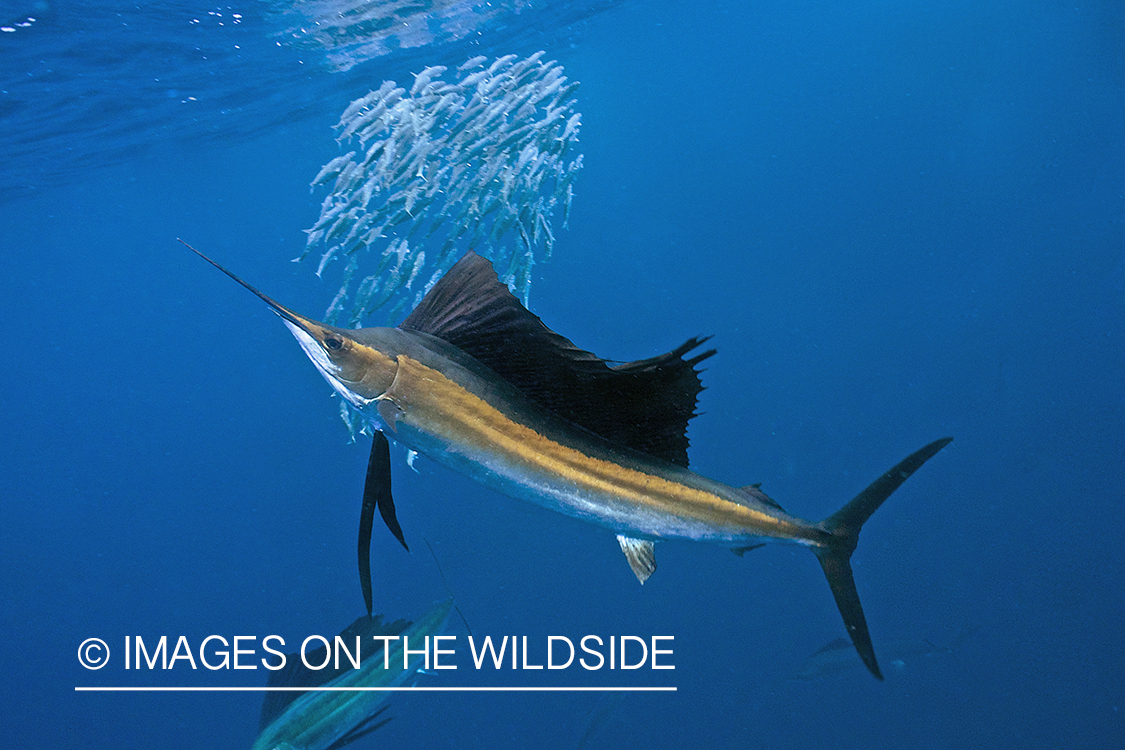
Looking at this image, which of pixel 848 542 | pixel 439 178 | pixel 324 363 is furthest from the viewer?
pixel 439 178

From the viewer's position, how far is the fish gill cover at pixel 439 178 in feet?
15.4

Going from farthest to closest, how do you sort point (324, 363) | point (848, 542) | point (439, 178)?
1. point (439, 178)
2. point (848, 542)
3. point (324, 363)

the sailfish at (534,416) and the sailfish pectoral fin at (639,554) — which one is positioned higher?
the sailfish at (534,416)

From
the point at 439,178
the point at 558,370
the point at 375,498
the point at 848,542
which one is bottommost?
the point at 848,542

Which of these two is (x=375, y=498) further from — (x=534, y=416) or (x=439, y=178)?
(x=439, y=178)

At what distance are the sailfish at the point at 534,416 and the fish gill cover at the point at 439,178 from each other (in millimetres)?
3267

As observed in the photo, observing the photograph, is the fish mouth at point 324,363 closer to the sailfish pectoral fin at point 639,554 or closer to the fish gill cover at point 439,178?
the sailfish pectoral fin at point 639,554

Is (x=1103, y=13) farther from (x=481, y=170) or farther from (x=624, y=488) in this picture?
(x=624, y=488)

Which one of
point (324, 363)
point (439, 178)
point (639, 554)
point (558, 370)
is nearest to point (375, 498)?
point (324, 363)

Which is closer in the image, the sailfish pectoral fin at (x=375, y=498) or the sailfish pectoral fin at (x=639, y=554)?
the sailfish pectoral fin at (x=375, y=498)

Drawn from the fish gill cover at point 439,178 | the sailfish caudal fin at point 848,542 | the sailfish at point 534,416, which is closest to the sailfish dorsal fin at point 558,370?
the sailfish at point 534,416

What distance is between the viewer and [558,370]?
47.8 inches

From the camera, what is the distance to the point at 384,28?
39.9ft

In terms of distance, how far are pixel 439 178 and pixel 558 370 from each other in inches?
159
